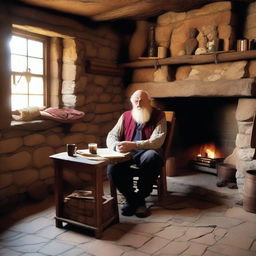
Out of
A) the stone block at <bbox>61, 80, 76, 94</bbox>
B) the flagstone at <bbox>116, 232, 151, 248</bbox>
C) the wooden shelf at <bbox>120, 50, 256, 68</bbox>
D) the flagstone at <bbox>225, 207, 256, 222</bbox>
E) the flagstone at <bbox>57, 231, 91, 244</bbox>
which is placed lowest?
the flagstone at <bbox>57, 231, 91, 244</bbox>

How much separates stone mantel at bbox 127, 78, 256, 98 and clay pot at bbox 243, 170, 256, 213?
36.6 inches

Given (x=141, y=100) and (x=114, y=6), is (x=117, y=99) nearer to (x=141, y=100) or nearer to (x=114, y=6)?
(x=141, y=100)

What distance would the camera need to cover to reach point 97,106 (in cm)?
449

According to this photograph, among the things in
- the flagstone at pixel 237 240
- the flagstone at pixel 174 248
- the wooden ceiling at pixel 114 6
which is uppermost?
the wooden ceiling at pixel 114 6

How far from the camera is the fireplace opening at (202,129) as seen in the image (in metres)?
4.57

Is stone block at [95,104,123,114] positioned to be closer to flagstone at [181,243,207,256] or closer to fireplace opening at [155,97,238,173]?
fireplace opening at [155,97,238,173]

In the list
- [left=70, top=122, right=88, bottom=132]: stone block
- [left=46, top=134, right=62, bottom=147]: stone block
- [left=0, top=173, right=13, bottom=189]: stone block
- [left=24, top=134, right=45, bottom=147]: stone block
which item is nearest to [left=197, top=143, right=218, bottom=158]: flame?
[left=70, top=122, right=88, bottom=132]: stone block

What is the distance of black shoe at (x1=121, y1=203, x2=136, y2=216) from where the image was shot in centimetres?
325

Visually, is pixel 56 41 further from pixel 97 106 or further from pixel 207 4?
pixel 207 4

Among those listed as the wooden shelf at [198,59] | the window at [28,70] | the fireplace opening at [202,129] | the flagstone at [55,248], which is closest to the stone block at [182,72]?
the wooden shelf at [198,59]

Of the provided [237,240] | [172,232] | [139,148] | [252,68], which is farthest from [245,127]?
[172,232]

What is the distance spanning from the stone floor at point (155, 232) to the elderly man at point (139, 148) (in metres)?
0.23

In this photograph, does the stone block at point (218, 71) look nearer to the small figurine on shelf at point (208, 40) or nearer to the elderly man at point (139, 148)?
the small figurine on shelf at point (208, 40)

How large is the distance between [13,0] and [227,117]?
3201mm
